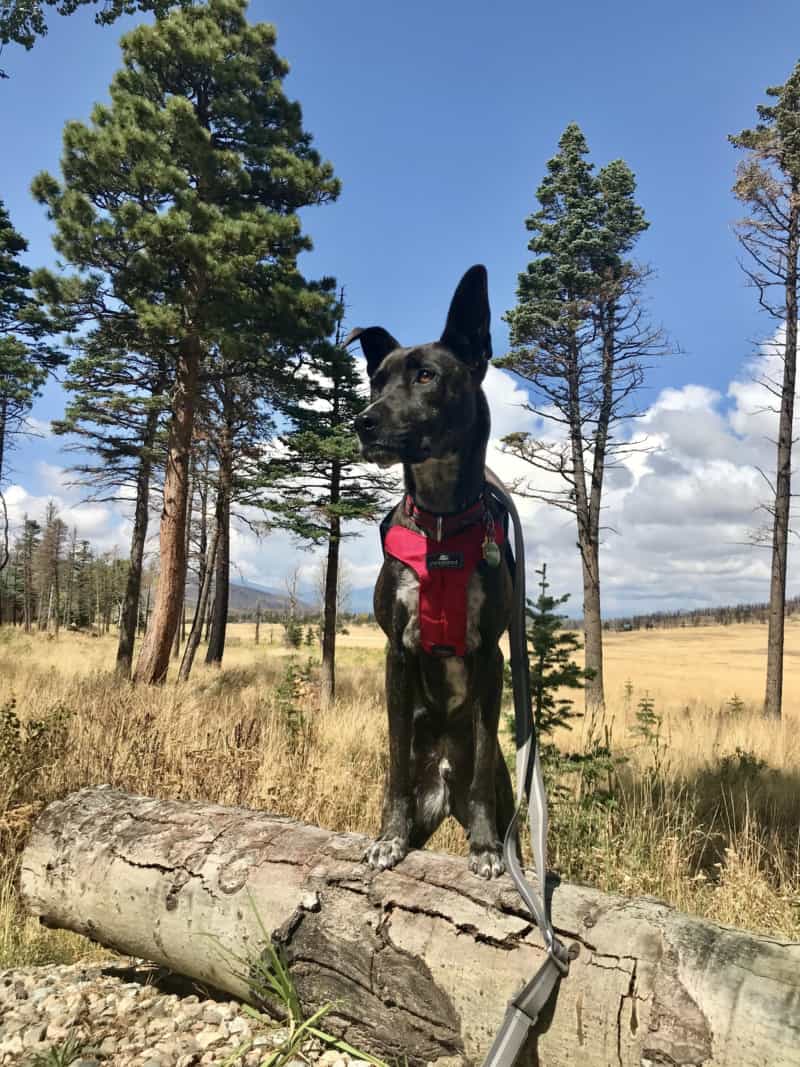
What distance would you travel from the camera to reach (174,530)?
1393 cm

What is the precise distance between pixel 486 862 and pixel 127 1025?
1610mm

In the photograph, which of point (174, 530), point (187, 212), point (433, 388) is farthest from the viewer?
point (174, 530)

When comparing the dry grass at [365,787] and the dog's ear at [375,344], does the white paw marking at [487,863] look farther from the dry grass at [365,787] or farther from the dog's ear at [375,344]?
the dry grass at [365,787]

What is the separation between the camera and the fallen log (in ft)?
5.80

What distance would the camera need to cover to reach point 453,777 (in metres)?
2.63

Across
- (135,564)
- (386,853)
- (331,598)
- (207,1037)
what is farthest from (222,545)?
(386,853)

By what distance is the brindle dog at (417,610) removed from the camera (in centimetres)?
234

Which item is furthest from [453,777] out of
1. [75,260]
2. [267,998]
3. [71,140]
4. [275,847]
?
[71,140]

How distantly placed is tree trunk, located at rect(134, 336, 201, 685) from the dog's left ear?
40.9ft

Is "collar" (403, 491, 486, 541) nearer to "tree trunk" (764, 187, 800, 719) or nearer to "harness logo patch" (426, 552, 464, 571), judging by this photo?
"harness logo patch" (426, 552, 464, 571)

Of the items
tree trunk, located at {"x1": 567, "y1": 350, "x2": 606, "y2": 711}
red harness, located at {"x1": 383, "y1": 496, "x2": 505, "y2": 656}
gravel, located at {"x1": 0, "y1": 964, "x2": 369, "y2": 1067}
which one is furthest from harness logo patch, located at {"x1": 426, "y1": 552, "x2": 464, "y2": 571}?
tree trunk, located at {"x1": 567, "y1": 350, "x2": 606, "y2": 711}

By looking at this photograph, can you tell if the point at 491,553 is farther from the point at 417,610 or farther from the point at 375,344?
the point at 375,344

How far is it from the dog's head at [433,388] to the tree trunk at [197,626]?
1517 cm

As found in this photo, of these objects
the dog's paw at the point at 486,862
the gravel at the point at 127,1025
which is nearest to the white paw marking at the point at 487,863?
the dog's paw at the point at 486,862
